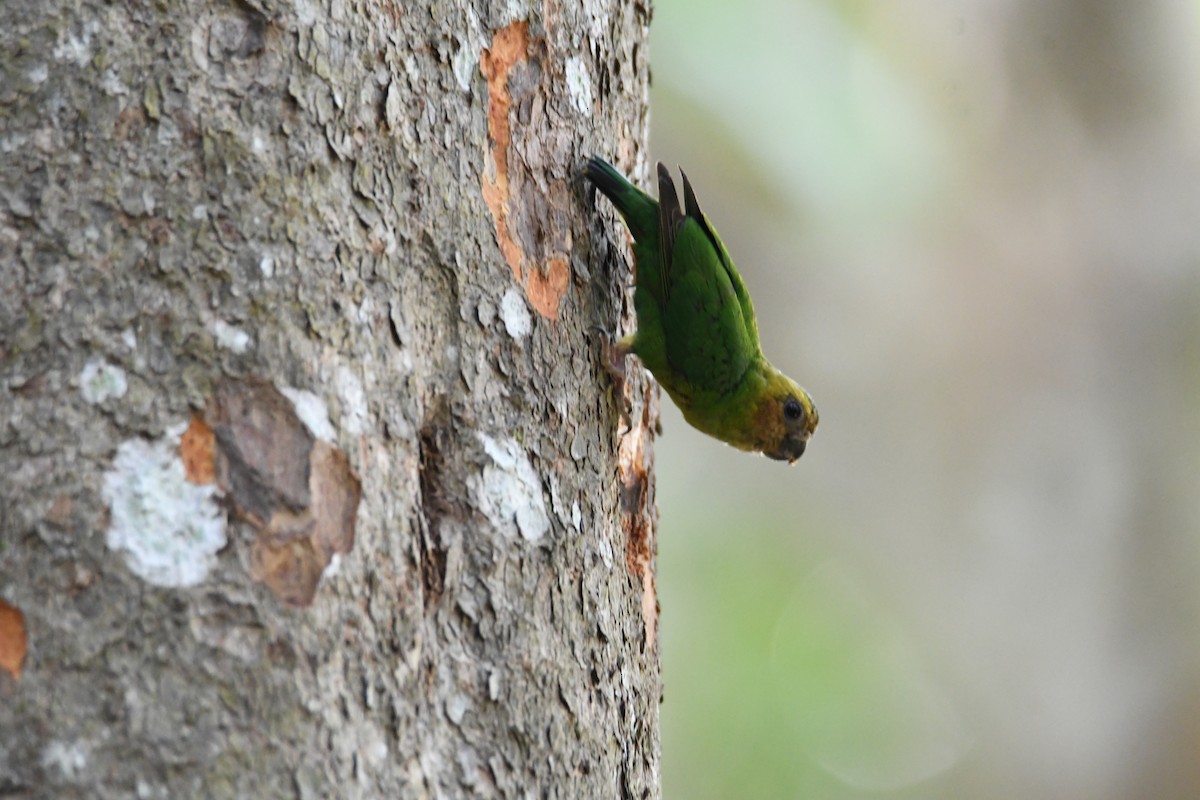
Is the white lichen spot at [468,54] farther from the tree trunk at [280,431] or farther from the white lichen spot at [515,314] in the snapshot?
the white lichen spot at [515,314]

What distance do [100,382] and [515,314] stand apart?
0.98 meters

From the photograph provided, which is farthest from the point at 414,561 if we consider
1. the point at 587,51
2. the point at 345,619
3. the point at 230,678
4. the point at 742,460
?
the point at 742,460

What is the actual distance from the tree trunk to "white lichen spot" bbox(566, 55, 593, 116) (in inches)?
16.9

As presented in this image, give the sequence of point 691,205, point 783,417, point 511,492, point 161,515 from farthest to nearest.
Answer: point 783,417
point 691,205
point 511,492
point 161,515

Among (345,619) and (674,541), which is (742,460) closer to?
(674,541)

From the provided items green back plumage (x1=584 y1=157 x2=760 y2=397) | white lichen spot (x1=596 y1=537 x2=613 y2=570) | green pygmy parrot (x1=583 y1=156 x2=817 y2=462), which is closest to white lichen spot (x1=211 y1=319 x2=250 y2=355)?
white lichen spot (x1=596 y1=537 x2=613 y2=570)

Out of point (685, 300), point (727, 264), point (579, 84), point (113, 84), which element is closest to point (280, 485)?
point (113, 84)

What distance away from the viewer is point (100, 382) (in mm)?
1807

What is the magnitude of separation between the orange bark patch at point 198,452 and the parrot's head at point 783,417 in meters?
2.61

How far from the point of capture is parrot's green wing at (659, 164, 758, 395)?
12.2 feet

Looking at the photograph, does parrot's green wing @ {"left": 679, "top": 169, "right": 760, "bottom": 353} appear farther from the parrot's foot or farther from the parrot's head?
the parrot's foot

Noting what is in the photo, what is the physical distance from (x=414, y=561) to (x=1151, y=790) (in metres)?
7.12

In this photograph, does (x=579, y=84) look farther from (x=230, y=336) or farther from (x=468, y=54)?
(x=230, y=336)

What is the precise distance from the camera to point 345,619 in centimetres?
191
